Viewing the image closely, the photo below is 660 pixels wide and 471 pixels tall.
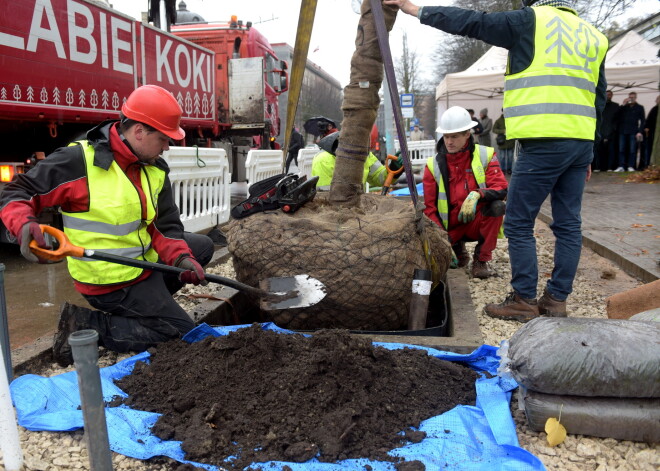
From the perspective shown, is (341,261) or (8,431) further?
(341,261)

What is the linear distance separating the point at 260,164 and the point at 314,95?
3159cm

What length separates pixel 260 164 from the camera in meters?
8.09

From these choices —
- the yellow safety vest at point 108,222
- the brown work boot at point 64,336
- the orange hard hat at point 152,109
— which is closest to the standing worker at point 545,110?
the orange hard hat at point 152,109

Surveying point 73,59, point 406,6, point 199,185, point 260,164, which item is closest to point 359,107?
point 406,6

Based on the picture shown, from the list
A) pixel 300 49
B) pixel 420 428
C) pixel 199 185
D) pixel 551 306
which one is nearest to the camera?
pixel 420 428

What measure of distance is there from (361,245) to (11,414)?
1791 mm

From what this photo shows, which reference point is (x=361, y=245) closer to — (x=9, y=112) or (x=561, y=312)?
(x=561, y=312)

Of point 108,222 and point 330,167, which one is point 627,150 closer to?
point 330,167

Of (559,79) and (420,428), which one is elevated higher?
(559,79)

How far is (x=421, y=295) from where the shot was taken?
122 inches

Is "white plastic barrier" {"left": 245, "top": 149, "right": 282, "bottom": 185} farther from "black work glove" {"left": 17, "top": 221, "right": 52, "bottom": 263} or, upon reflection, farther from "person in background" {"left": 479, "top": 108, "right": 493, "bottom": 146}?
"person in background" {"left": 479, "top": 108, "right": 493, "bottom": 146}

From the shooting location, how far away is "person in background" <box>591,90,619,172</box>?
14.2m

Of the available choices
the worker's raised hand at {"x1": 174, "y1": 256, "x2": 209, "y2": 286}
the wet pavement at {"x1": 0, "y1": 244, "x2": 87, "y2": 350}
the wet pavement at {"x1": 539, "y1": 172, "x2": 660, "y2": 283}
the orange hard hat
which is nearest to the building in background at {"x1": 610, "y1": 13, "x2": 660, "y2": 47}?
the wet pavement at {"x1": 539, "y1": 172, "x2": 660, "y2": 283}

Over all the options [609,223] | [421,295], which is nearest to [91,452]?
[421,295]
